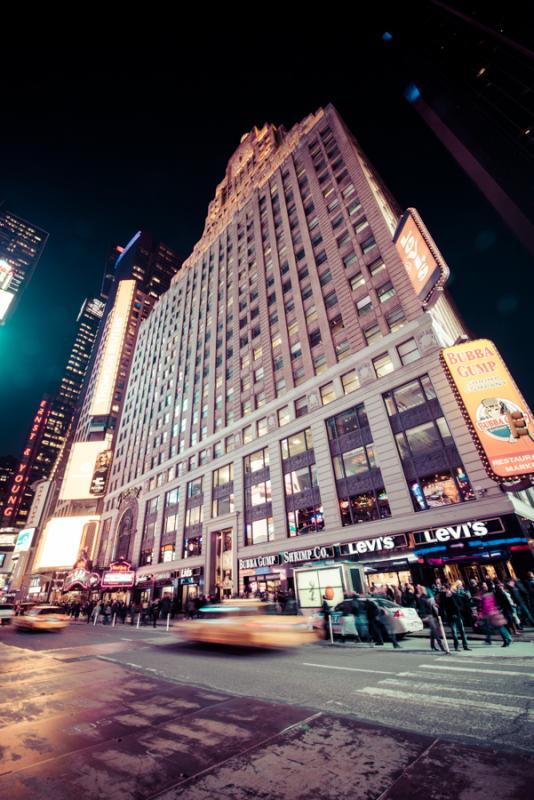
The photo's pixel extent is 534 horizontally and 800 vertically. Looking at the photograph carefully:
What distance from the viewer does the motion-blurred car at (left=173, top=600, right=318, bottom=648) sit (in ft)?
36.5

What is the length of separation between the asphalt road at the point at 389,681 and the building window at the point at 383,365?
17.9 metres

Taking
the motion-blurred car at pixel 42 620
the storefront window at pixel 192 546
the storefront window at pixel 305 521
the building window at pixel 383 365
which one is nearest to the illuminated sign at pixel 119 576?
the storefront window at pixel 192 546

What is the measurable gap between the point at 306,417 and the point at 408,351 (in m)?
9.87

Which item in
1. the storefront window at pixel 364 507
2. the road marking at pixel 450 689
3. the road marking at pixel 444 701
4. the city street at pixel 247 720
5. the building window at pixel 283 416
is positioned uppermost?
the building window at pixel 283 416

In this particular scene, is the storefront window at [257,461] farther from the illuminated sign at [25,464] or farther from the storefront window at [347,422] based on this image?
the illuminated sign at [25,464]

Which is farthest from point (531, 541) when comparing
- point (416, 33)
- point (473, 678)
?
point (416, 33)

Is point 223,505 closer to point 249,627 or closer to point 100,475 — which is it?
point 249,627

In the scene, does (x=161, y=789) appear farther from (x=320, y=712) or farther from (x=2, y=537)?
(x=2, y=537)

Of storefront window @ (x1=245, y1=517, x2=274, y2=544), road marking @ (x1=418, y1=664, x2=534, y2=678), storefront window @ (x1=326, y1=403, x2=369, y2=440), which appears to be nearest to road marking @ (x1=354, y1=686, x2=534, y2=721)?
road marking @ (x1=418, y1=664, x2=534, y2=678)

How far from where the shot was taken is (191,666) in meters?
9.27

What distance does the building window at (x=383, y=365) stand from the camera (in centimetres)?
2595

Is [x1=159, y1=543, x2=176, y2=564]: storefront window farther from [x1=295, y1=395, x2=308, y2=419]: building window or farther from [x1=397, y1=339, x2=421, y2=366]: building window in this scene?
[x1=397, y1=339, x2=421, y2=366]: building window

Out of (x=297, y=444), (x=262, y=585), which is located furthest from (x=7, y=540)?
(x=297, y=444)

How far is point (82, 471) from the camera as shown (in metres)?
59.6
